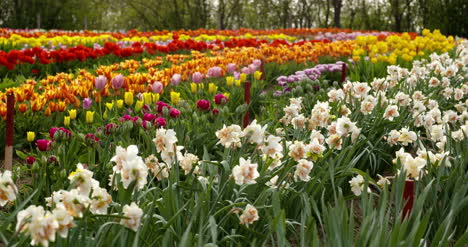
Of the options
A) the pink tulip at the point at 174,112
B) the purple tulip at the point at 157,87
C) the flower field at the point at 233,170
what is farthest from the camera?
the purple tulip at the point at 157,87

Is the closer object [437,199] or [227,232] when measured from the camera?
[227,232]

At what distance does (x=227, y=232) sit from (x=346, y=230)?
0.49m

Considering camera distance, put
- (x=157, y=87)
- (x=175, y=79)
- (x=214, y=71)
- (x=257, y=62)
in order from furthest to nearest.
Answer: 1. (x=257, y=62)
2. (x=214, y=71)
3. (x=175, y=79)
4. (x=157, y=87)

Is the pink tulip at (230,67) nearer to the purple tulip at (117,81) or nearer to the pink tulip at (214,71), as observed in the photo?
the pink tulip at (214,71)

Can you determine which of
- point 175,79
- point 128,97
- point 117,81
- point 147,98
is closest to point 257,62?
point 175,79

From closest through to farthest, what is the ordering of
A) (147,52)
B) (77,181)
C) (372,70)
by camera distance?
(77,181), (372,70), (147,52)

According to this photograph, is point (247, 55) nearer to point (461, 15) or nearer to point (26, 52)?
point (26, 52)

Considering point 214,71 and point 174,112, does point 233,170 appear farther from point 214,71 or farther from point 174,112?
point 214,71

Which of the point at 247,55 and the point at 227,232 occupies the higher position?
the point at 247,55

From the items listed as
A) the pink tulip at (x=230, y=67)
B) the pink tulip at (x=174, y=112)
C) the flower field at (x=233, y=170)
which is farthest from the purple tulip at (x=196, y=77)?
the pink tulip at (x=174, y=112)

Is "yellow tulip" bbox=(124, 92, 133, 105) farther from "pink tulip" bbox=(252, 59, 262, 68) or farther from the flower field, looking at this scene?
"pink tulip" bbox=(252, 59, 262, 68)

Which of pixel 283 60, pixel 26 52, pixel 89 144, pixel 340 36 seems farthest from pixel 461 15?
pixel 89 144

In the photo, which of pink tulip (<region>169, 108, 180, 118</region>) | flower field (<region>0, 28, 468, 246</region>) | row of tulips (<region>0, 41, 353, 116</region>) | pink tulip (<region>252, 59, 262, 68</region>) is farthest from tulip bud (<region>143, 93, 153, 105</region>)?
pink tulip (<region>252, 59, 262, 68</region>)

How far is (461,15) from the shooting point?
15375 millimetres
